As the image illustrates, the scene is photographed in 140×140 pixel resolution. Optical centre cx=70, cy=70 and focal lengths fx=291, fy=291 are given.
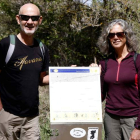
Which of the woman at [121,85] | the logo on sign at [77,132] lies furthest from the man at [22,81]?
the woman at [121,85]

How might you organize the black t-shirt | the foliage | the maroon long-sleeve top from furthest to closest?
the foliage < the black t-shirt < the maroon long-sleeve top

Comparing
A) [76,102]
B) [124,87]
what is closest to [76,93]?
[76,102]

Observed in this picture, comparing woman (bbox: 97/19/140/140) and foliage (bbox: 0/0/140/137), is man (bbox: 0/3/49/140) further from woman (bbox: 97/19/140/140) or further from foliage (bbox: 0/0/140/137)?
foliage (bbox: 0/0/140/137)

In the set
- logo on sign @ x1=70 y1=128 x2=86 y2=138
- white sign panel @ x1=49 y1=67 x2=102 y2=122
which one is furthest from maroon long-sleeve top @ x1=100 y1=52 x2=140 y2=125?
logo on sign @ x1=70 y1=128 x2=86 y2=138

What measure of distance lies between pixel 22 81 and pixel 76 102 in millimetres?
703

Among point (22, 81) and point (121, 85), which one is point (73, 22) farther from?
point (121, 85)

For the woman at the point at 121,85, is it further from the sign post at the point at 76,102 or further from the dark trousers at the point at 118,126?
the sign post at the point at 76,102

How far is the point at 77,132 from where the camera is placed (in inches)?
139

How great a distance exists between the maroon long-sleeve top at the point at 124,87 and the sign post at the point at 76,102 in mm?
184

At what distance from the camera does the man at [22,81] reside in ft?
11.5

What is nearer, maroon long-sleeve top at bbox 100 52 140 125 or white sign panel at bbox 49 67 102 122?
maroon long-sleeve top at bbox 100 52 140 125

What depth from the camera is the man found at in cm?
350

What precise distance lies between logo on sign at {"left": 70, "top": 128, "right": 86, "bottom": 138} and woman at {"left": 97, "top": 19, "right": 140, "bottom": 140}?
30cm

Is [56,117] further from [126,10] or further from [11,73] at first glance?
[126,10]
